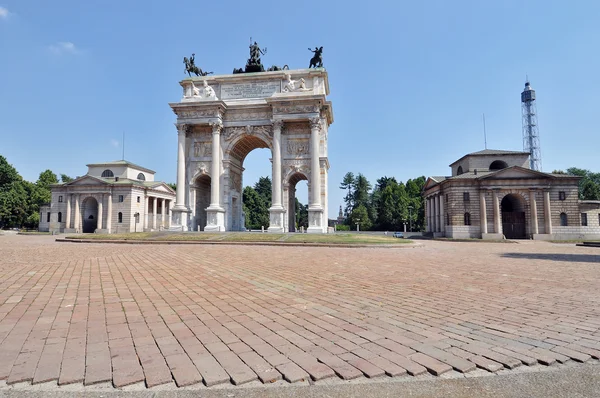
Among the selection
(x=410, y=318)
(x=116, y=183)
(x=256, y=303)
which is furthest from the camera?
(x=116, y=183)

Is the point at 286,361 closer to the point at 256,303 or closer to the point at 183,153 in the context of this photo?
the point at 256,303

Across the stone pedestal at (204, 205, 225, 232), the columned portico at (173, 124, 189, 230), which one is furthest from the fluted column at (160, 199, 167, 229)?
the stone pedestal at (204, 205, 225, 232)

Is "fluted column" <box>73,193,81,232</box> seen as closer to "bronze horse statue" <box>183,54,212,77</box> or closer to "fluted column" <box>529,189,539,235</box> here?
"bronze horse statue" <box>183,54,212,77</box>

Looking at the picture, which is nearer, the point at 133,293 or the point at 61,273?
the point at 133,293

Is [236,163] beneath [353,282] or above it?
above

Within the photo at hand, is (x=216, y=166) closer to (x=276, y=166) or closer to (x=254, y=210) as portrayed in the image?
(x=276, y=166)

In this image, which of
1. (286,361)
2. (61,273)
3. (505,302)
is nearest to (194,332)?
(286,361)

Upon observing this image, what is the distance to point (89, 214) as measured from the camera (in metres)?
64.4

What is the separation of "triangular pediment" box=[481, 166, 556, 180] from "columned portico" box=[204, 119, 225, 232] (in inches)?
1295

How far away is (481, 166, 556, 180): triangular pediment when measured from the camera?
41.4 m

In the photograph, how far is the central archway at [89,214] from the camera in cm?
6284

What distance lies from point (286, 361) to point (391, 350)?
1.28 m

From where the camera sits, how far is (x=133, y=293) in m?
6.98

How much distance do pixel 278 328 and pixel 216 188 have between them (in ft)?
115
